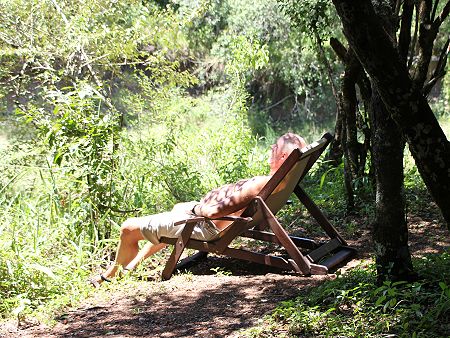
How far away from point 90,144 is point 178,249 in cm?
138

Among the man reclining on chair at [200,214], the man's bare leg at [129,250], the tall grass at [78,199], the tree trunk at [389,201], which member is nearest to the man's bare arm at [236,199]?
the man reclining on chair at [200,214]

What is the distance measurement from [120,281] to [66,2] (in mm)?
5001

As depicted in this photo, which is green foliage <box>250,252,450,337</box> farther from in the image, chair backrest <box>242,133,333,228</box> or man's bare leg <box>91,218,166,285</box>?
man's bare leg <box>91,218,166,285</box>

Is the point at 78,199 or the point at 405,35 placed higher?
the point at 405,35

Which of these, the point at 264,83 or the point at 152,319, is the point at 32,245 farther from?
the point at 264,83

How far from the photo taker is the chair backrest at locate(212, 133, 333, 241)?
511 cm

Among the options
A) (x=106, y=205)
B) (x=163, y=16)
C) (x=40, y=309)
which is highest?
(x=163, y=16)

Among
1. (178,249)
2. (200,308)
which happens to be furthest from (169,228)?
(200,308)

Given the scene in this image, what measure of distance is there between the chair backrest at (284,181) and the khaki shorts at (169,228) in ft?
0.35

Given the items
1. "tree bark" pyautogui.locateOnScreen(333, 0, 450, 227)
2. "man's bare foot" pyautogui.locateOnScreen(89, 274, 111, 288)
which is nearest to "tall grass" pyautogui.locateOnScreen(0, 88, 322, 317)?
"man's bare foot" pyautogui.locateOnScreen(89, 274, 111, 288)

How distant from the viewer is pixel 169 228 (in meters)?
5.67

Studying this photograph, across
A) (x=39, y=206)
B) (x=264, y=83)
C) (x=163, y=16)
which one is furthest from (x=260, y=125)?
(x=39, y=206)

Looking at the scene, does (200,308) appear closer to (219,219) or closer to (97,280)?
(219,219)

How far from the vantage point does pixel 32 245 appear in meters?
5.77
